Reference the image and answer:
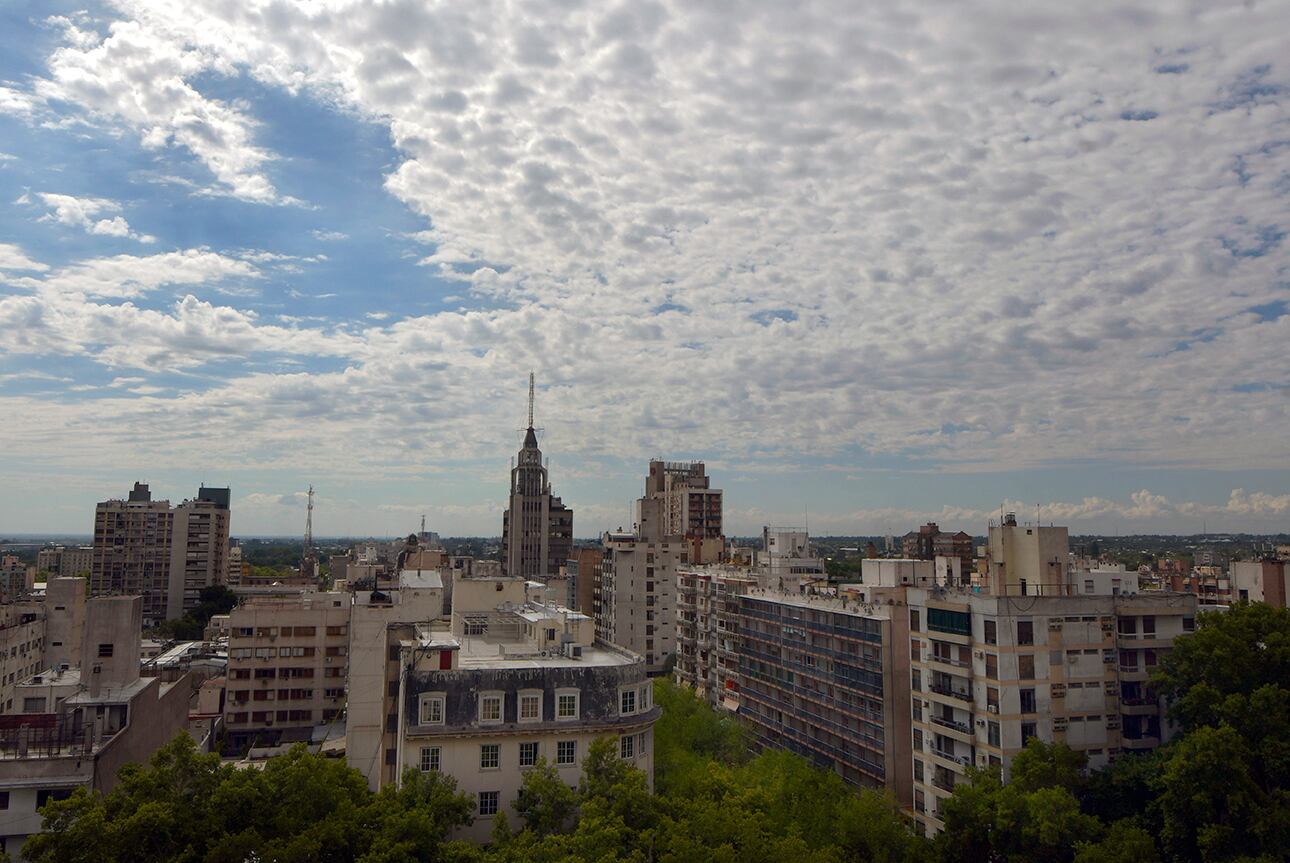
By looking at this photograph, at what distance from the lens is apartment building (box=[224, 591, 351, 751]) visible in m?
86.4

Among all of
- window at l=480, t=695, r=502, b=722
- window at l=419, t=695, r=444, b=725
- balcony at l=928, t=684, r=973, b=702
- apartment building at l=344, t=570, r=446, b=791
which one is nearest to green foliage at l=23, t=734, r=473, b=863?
window at l=419, t=695, r=444, b=725

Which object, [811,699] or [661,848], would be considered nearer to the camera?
[661,848]

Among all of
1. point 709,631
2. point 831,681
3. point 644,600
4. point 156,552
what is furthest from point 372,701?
point 156,552

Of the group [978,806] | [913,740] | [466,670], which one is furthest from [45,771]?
[913,740]

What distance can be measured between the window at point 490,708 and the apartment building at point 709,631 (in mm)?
51613

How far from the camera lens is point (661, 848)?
3472cm

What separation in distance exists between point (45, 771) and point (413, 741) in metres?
15.8

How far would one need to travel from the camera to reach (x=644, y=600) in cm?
12088

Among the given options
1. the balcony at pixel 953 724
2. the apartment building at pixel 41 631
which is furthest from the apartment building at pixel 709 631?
the apartment building at pixel 41 631

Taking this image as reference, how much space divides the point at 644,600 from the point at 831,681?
49.8 metres

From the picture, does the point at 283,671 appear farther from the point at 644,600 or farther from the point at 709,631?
the point at 644,600

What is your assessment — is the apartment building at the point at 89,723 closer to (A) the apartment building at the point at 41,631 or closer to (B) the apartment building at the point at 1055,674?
(A) the apartment building at the point at 41,631

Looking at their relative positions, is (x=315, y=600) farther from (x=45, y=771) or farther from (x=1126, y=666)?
(x=1126, y=666)

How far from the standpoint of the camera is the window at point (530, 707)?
45.0m
